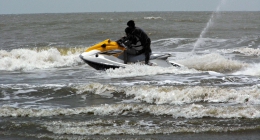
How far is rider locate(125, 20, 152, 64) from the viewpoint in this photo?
447 inches

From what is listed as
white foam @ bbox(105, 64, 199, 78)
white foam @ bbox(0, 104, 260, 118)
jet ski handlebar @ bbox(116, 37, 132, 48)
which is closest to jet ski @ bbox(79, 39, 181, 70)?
jet ski handlebar @ bbox(116, 37, 132, 48)

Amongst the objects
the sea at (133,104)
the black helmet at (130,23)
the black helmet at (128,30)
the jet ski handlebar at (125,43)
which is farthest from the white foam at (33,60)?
the black helmet at (130,23)

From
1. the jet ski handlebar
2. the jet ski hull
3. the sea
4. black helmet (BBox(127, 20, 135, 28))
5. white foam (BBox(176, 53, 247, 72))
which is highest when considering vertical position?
black helmet (BBox(127, 20, 135, 28))

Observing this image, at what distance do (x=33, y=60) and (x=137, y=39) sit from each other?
678 centimetres

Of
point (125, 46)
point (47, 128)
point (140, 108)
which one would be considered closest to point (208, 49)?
point (125, 46)

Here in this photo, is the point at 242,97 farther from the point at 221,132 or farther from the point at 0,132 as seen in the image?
the point at 0,132

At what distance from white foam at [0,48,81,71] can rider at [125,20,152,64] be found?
4.92 metres

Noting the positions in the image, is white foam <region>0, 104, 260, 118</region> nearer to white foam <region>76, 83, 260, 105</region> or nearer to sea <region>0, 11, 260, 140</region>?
sea <region>0, 11, 260, 140</region>

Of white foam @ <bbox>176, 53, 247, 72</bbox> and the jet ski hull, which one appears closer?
the jet ski hull

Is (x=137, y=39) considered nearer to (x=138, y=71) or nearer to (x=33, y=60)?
(x=138, y=71)

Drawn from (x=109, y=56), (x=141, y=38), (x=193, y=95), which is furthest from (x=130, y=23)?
(x=193, y=95)

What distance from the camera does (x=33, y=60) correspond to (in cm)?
1697

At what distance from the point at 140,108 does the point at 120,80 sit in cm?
353

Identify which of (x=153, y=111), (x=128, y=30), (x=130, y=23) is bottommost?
(x=153, y=111)
